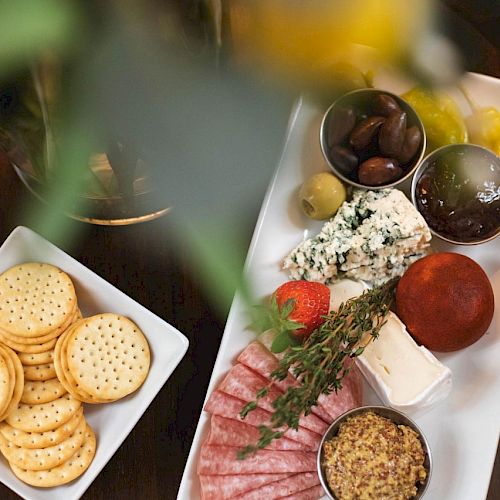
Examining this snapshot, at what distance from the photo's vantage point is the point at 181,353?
0.93 metres

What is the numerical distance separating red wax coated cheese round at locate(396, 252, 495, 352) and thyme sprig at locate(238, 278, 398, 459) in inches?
1.5

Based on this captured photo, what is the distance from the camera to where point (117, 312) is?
965mm

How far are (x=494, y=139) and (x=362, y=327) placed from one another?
0.33 metres

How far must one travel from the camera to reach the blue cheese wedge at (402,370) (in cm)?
91

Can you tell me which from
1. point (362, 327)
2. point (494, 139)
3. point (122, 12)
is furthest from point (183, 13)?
point (494, 139)

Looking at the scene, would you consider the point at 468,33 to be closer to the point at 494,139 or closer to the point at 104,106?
the point at 494,139

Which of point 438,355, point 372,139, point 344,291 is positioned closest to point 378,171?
point 372,139

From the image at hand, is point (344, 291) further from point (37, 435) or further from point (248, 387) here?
point (37, 435)

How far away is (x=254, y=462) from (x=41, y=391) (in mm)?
294

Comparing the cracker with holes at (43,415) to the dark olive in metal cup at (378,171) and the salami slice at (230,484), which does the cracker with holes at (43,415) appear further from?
the dark olive in metal cup at (378,171)

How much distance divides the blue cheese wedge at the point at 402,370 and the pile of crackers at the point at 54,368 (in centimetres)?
30

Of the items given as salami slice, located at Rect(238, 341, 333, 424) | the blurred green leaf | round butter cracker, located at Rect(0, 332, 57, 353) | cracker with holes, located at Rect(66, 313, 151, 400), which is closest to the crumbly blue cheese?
salami slice, located at Rect(238, 341, 333, 424)

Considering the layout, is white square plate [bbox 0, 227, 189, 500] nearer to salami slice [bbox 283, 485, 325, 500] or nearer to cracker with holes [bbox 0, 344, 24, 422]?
cracker with holes [bbox 0, 344, 24, 422]

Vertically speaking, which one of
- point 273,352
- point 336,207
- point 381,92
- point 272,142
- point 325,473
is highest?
point 272,142
